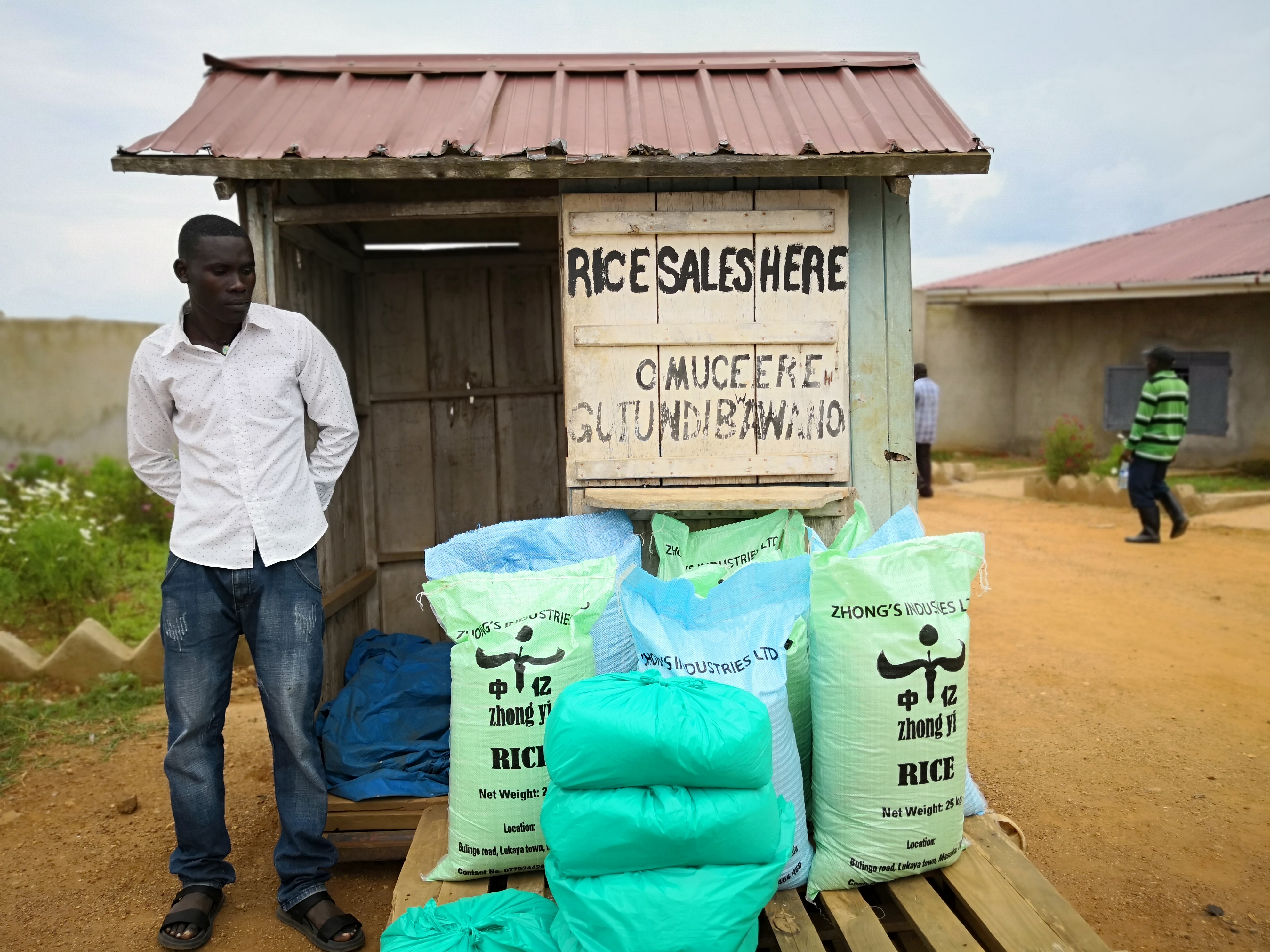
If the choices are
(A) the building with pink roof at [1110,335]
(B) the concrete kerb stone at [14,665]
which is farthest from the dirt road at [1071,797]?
(A) the building with pink roof at [1110,335]

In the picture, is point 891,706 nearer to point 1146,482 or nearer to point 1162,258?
point 1146,482

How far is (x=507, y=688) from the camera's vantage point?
272 centimetres

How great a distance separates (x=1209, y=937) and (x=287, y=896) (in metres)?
2.95

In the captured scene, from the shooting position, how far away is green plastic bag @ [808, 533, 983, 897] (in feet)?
8.36

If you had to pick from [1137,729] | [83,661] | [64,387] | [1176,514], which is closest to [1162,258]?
[1176,514]

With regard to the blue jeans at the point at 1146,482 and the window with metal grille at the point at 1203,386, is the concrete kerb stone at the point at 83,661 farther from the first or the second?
the window with metal grille at the point at 1203,386

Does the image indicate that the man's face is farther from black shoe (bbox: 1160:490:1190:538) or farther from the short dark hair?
black shoe (bbox: 1160:490:1190:538)

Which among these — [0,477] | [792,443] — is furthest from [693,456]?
[0,477]

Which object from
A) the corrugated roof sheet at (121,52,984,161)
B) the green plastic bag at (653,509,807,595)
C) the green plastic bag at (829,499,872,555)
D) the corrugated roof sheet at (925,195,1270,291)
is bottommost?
the green plastic bag at (653,509,807,595)

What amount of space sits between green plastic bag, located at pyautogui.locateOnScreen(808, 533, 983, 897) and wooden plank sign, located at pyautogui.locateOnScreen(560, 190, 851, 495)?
0.95m

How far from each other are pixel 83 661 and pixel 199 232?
3548 millimetres

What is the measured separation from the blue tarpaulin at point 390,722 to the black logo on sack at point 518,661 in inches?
33.0

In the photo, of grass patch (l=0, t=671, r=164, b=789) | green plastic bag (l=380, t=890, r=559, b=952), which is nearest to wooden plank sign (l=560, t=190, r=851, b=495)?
green plastic bag (l=380, t=890, r=559, b=952)

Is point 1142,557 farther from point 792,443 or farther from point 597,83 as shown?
point 597,83
